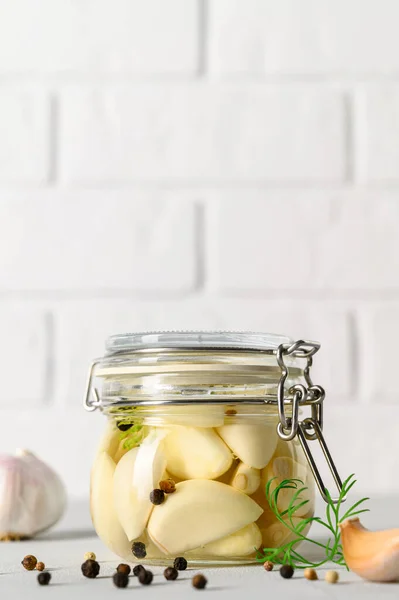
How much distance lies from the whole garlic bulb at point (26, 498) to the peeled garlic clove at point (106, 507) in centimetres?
19

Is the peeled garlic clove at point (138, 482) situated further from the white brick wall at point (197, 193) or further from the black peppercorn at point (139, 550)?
the white brick wall at point (197, 193)

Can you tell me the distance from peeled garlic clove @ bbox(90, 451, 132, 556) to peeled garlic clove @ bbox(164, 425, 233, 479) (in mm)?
54

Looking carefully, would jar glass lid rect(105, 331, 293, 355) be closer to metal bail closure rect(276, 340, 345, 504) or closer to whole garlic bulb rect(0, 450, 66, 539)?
metal bail closure rect(276, 340, 345, 504)

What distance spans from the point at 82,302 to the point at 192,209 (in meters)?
0.19

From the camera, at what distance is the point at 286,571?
514mm

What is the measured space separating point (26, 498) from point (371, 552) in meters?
0.36

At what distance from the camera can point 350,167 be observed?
4.06 feet

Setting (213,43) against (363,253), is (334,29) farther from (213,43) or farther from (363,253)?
(363,253)

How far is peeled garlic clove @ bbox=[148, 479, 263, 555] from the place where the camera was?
1.75 ft

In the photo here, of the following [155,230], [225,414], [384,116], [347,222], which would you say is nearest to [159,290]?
[155,230]

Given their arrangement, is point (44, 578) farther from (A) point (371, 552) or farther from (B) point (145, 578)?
(A) point (371, 552)

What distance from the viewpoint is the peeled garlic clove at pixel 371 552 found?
502 mm

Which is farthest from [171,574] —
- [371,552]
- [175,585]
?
[371,552]

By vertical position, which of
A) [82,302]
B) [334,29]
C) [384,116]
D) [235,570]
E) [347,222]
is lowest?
[235,570]
